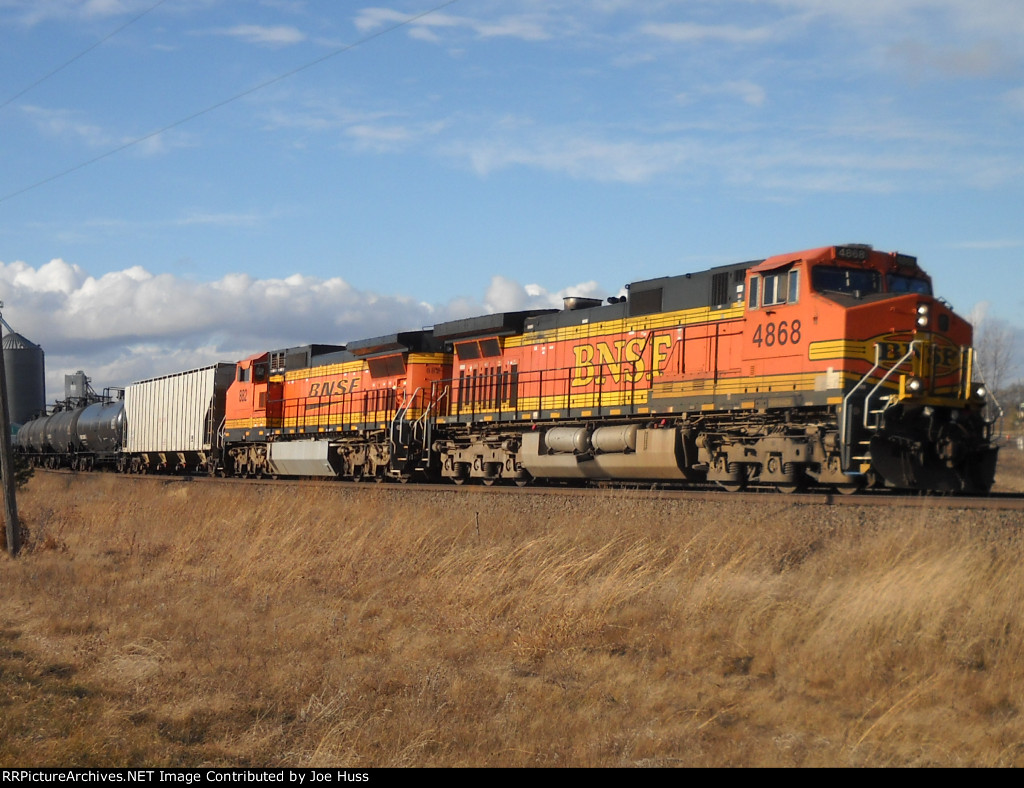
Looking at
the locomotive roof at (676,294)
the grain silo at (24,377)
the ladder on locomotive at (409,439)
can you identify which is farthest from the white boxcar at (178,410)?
the grain silo at (24,377)

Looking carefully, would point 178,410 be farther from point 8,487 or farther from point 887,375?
point 887,375

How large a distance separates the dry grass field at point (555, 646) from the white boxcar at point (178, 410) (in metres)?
18.3

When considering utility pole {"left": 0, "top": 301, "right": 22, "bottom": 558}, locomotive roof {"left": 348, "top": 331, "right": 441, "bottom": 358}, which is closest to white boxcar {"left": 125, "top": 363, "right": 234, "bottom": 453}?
locomotive roof {"left": 348, "top": 331, "right": 441, "bottom": 358}

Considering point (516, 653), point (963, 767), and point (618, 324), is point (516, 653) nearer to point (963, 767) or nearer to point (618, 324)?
point (963, 767)

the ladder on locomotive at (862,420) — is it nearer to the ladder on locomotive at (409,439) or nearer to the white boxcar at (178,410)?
the ladder on locomotive at (409,439)

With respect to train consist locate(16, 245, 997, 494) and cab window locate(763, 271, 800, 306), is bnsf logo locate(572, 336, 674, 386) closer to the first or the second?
train consist locate(16, 245, 997, 494)

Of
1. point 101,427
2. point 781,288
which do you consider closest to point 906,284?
point 781,288

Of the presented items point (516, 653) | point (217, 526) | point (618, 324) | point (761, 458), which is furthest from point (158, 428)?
point (516, 653)

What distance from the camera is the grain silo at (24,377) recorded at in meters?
61.8

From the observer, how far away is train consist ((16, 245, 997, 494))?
541 inches

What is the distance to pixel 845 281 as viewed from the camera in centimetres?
1445

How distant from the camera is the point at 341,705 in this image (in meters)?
7.68
